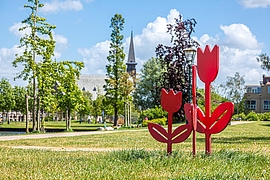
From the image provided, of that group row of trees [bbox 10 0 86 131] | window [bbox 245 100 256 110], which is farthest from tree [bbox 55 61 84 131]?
window [bbox 245 100 256 110]

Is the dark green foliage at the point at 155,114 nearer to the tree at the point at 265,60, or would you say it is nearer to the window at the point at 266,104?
the tree at the point at 265,60

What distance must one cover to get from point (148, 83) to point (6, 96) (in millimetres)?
19473

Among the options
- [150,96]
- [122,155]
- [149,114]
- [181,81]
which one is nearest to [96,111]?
[150,96]

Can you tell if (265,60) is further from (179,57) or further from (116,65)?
(116,65)

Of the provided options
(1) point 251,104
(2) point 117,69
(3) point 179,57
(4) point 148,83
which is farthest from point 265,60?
(1) point 251,104

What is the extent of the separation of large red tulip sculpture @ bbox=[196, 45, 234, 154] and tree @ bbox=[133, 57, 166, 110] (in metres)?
47.1

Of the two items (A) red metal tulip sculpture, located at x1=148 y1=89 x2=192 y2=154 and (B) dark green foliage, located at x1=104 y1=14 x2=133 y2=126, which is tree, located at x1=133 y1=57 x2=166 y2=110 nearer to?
(B) dark green foliage, located at x1=104 y1=14 x2=133 y2=126

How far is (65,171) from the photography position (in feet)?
22.3

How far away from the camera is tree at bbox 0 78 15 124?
198ft

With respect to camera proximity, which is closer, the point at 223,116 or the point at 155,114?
the point at 223,116

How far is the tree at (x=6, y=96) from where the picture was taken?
60222mm

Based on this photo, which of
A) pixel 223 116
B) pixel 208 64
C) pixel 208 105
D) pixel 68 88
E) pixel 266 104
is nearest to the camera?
pixel 223 116

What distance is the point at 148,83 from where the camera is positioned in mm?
58594

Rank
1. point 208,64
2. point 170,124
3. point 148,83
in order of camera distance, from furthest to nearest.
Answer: point 148,83, point 170,124, point 208,64
